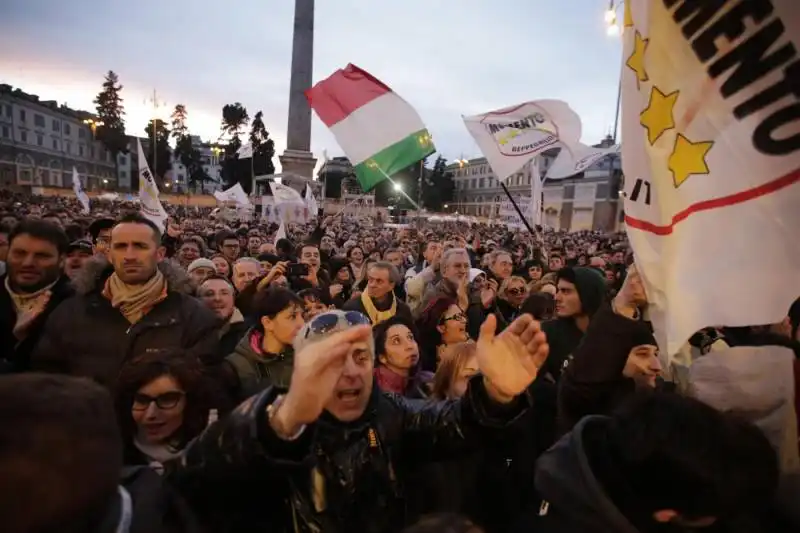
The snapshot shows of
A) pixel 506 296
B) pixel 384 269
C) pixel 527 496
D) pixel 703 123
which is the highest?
pixel 703 123

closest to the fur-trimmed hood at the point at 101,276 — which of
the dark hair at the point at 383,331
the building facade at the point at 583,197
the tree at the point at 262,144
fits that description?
the dark hair at the point at 383,331

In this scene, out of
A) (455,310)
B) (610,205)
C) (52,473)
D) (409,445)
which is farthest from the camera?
(610,205)

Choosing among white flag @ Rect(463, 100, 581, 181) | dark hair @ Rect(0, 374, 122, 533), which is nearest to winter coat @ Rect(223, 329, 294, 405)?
dark hair @ Rect(0, 374, 122, 533)

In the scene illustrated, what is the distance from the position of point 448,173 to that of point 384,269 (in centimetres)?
10054

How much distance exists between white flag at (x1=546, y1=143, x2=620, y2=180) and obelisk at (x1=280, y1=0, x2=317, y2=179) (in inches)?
606

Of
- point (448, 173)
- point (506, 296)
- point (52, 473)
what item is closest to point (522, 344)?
point (52, 473)

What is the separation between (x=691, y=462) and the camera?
121cm

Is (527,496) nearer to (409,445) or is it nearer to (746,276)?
(409,445)

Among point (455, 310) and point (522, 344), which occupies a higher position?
point (522, 344)

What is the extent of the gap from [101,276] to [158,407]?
1318 mm

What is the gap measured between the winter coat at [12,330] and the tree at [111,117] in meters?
93.1

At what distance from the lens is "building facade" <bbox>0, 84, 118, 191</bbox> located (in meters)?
71.1

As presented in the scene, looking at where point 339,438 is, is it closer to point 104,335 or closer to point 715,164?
point 715,164

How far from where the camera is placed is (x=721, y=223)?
160 cm
